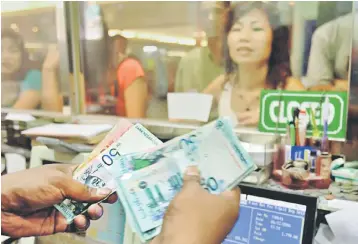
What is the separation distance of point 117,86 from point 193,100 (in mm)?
368

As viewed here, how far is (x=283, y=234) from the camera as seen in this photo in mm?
1049

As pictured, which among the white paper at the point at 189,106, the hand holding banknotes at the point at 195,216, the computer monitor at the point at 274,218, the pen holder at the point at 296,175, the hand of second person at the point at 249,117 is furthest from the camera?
the white paper at the point at 189,106

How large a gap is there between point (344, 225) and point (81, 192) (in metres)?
0.72

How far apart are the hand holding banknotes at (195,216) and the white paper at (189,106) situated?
2.99 feet

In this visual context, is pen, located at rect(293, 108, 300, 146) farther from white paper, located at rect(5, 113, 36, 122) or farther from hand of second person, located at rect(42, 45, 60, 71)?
white paper, located at rect(5, 113, 36, 122)

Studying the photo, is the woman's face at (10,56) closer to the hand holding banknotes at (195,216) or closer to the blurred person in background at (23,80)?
the blurred person in background at (23,80)

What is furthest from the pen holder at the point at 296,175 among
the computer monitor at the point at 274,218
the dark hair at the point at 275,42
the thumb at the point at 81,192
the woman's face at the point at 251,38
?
the thumb at the point at 81,192

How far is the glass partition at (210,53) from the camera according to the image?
1362 millimetres

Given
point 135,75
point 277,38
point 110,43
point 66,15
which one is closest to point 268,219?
point 277,38

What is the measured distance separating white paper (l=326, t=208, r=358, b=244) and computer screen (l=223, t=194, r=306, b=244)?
0.43 ft

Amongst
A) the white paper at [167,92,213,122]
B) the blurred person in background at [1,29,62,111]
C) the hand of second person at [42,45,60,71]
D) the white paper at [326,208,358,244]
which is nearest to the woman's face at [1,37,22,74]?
the blurred person in background at [1,29,62,111]

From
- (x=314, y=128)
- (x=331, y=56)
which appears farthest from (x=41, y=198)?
(x=331, y=56)

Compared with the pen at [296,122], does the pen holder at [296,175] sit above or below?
below

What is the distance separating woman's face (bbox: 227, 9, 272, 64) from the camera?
57.0 inches
